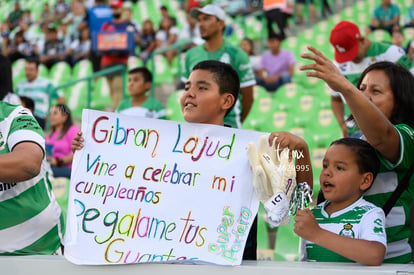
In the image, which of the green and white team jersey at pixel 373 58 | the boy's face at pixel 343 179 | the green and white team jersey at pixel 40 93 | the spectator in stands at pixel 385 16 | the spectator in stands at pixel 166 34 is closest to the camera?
the boy's face at pixel 343 179

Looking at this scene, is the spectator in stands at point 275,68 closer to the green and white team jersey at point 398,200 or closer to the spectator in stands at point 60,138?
the spectator in stands at point 60,138

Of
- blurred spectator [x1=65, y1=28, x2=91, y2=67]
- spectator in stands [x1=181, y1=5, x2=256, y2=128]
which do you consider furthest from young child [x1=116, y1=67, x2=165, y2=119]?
blurred spectator [x1=65, y1=28, x2=91, y2=67]

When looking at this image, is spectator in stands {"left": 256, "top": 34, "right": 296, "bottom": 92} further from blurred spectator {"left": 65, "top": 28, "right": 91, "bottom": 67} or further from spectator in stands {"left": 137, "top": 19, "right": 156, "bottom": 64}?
blurred spectator {"left": 65, "top": 28, "right": 91, "bottom": 67}

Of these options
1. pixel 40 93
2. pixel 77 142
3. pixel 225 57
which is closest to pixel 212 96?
pixel 77 142

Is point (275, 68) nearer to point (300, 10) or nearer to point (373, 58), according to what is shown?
point (300, 10)

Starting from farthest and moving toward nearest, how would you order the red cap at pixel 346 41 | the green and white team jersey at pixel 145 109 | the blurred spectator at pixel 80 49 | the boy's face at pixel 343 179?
the blurred spectator at pixel 80 49 → the green and white team jersey at pixel 145 109 → the red cap at pixel 346 41 → the boy's face at pixel 343 179

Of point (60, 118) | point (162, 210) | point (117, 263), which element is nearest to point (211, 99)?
point (162, 210)

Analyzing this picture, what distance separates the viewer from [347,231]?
2520mm

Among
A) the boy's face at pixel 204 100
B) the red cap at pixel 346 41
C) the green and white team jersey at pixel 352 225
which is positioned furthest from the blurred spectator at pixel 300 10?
the green and white team jersey at pixel 352 225

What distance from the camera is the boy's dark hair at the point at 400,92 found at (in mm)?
2779

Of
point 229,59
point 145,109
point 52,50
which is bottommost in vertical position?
point 52,50

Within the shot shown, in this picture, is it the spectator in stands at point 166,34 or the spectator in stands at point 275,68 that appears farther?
the spectator in stands at point 166,34

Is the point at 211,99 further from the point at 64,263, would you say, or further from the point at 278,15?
the point at 278,15

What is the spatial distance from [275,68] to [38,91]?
2912 millimetres
